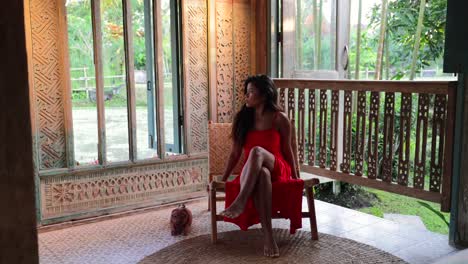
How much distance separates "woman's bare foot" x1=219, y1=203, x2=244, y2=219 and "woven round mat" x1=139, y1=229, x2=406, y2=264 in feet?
1.02

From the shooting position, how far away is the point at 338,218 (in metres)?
3.88

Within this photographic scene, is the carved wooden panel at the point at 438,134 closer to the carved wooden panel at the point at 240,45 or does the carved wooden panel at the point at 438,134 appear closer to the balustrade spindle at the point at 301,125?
the balustrade spindle at the point at 301,125

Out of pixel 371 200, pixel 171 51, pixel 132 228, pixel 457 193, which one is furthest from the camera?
pixel 371 200

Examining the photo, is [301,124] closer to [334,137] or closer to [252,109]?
[334,137]

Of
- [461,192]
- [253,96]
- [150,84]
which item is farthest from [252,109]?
[461,192]

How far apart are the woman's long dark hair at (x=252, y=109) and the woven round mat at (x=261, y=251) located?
766 millimetres

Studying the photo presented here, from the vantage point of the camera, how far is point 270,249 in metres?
3.04

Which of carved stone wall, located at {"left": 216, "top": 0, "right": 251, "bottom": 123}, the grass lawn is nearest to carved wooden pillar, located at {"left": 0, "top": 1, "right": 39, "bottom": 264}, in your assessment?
carved stone wall, located at {"left": 216, "top": 0, "right": 251, "bottom": 123}

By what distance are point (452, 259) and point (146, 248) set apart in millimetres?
2423

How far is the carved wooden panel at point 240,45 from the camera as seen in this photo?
4.65 metres

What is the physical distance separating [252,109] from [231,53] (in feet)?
4.33

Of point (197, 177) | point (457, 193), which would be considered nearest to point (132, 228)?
point (197, 177)

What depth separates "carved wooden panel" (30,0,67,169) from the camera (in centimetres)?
356

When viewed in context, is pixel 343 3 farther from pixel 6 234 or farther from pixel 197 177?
pixel 6 234
